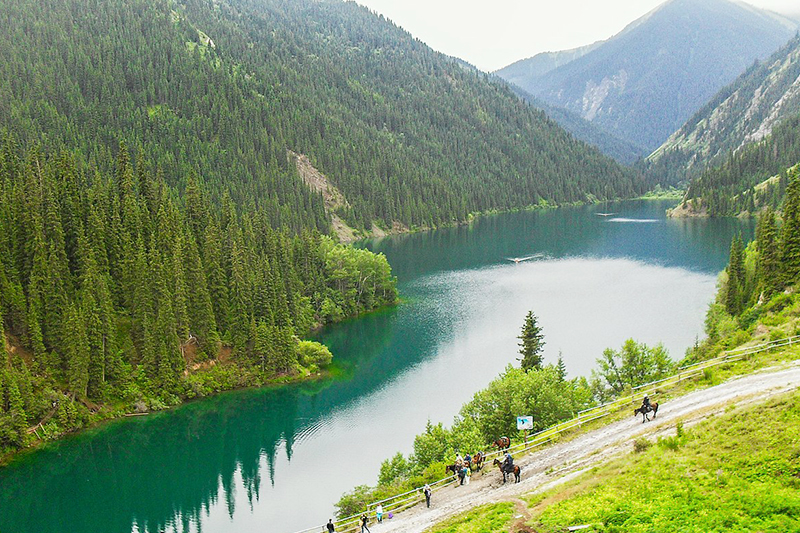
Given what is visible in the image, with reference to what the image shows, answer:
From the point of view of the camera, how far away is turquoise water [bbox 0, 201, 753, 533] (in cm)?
5562

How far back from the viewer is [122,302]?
8294cm

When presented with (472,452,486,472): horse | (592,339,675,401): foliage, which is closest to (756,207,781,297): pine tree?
(592,339,675,401): foliage

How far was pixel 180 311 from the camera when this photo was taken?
269 ft

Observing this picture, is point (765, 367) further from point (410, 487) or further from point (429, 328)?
point (429, 328)

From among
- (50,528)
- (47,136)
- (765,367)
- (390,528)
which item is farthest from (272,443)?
(47,136)

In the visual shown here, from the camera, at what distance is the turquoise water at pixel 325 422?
Answer: 5562cm

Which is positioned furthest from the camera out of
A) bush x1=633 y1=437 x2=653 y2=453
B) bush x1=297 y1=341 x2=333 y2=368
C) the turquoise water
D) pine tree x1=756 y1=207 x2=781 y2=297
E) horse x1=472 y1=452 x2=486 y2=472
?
bush x1=297 y1=341 x2=333 y2=368

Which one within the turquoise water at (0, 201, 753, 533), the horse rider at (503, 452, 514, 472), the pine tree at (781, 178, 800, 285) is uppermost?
the pine tree at (781, 178, 800, 285)

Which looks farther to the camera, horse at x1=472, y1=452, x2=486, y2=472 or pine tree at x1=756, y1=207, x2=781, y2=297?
pine tree at x1=756, y1=207, x2=781, y2=297

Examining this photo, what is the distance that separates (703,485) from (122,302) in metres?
76.4

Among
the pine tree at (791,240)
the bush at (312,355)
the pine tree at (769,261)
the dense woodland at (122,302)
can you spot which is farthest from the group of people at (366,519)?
the pine tree at (769,261)

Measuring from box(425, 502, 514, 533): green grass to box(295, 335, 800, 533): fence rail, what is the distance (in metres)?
6.57

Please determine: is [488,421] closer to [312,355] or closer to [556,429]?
[556,429]

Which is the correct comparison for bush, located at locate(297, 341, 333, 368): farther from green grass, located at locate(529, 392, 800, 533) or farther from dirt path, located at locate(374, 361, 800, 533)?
green grass, located at locate(529, 392, 800, 533)
